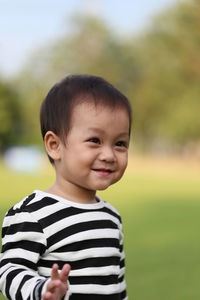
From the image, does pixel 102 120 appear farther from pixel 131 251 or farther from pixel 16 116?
pixel 16 116

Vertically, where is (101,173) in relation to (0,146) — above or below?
below

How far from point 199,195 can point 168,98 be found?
A: 2713cm

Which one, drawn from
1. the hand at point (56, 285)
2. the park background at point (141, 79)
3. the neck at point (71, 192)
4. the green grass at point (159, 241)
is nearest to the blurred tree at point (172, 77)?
the park background at point (141, 79)

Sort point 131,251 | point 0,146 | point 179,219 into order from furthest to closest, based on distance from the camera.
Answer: point 0,146
point 179,219
point 131,251

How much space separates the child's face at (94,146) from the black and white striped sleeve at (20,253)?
26cm

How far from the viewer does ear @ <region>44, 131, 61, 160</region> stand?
2135mm

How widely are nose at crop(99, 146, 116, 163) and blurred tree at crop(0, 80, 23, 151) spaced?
35190mm

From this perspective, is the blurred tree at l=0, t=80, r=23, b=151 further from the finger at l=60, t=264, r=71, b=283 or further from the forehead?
the finger at l=60, t=264, r=71, b=283

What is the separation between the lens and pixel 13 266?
191cm

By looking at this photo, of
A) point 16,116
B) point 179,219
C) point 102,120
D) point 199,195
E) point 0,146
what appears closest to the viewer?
point 102,120

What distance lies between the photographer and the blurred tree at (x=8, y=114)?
37500 millimetres

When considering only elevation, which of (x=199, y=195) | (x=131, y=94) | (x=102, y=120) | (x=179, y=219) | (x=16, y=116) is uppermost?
(x=131, y=94)

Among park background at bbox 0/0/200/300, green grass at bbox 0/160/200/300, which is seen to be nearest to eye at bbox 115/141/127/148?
green grass at bbox 0/160/200/300

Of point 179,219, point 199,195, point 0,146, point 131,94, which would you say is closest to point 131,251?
point 179,219
